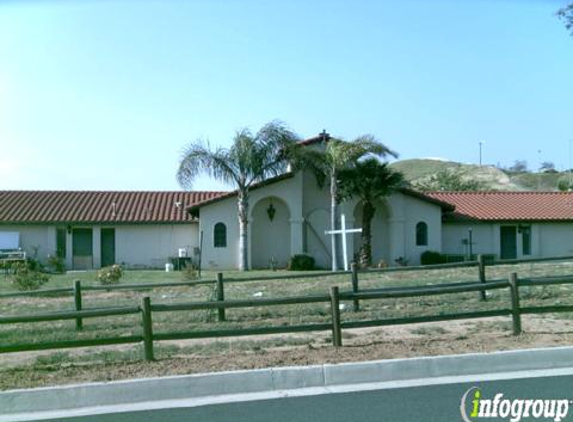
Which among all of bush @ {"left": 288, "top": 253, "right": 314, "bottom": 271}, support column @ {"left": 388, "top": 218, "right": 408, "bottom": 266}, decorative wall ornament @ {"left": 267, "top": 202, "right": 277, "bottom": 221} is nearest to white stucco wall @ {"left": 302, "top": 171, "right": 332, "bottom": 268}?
bush @ {"left": 288, "top": 253, "right": 314, "bottom": 271}

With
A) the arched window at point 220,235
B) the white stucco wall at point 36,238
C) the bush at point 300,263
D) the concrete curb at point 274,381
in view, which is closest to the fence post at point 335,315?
the concrete curb at point 274,381

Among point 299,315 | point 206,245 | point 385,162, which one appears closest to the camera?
point 299,315

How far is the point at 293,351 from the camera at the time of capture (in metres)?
10.3

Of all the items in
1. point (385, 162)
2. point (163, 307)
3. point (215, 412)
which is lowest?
point (215, 412)

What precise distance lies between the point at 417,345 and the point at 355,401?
8.90 ft

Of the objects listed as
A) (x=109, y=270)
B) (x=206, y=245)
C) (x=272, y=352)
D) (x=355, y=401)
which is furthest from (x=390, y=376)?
(x=206, y=245)

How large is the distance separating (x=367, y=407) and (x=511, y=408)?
1531 millimetres

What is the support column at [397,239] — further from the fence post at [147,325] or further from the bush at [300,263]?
the fence post at [147,325]

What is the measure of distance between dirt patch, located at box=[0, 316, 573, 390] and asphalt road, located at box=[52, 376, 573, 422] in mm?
1159

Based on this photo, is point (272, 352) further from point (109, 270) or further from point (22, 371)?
point (109, 270)

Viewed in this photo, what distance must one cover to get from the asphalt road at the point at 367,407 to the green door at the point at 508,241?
95.2 ft

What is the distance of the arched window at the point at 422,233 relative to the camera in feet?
113

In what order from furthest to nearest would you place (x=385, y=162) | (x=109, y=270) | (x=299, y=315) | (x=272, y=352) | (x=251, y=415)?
(x=385, y=162), (x=109, y=270), (x=299, y=315), (x=272, y=352), (x=251, y=415)

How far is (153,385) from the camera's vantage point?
8.45m
